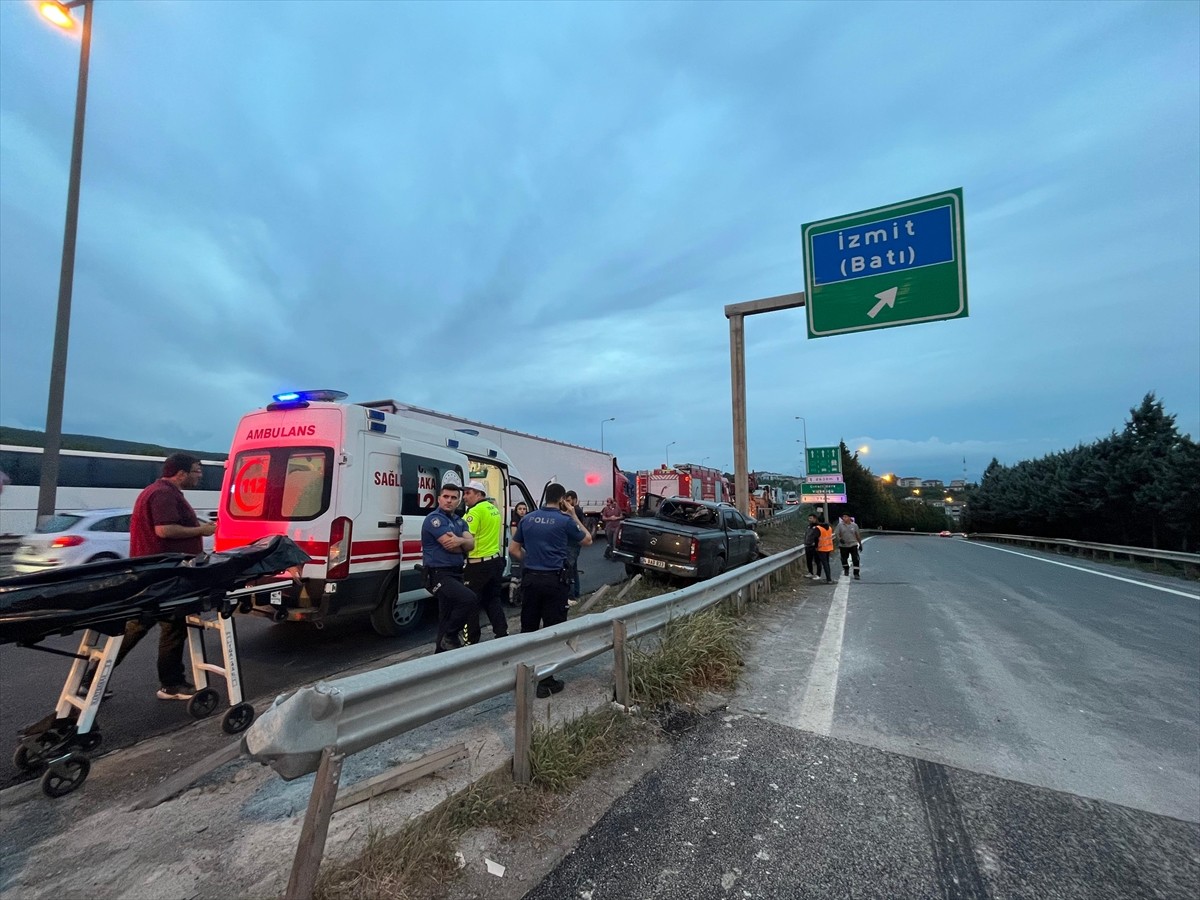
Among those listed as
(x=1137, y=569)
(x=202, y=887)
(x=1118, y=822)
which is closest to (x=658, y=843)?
(x=202, y=887)

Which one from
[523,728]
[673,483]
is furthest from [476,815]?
[673,483]

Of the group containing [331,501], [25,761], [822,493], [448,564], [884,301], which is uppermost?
[884,301]

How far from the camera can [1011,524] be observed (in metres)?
50.4

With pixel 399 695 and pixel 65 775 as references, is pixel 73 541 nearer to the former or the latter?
pixel 65 775

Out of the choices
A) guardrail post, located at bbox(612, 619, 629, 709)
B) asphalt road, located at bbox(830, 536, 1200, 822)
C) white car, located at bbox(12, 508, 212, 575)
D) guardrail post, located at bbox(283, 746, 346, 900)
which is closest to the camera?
guardrail post, located at bbox(283, 746, 346, 900)

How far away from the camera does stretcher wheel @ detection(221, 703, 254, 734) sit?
393cm

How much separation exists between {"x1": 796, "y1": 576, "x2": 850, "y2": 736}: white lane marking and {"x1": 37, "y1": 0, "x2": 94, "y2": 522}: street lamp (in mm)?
11672

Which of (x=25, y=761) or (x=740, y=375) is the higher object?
(x=740, y=375)

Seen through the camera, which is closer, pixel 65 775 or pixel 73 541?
pixel 65 775

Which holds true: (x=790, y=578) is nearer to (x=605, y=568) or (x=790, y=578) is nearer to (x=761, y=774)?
(x=605, y=568)

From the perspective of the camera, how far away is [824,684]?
16.9 feet

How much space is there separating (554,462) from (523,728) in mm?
16769

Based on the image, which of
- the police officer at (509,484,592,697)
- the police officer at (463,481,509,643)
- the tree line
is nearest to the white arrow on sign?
the police officer at (509,484,592,697)

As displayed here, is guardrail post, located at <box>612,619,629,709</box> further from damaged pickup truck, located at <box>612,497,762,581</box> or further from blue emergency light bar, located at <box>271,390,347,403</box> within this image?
damaged pickup truck, located at <box>612,497,762,581</box>
